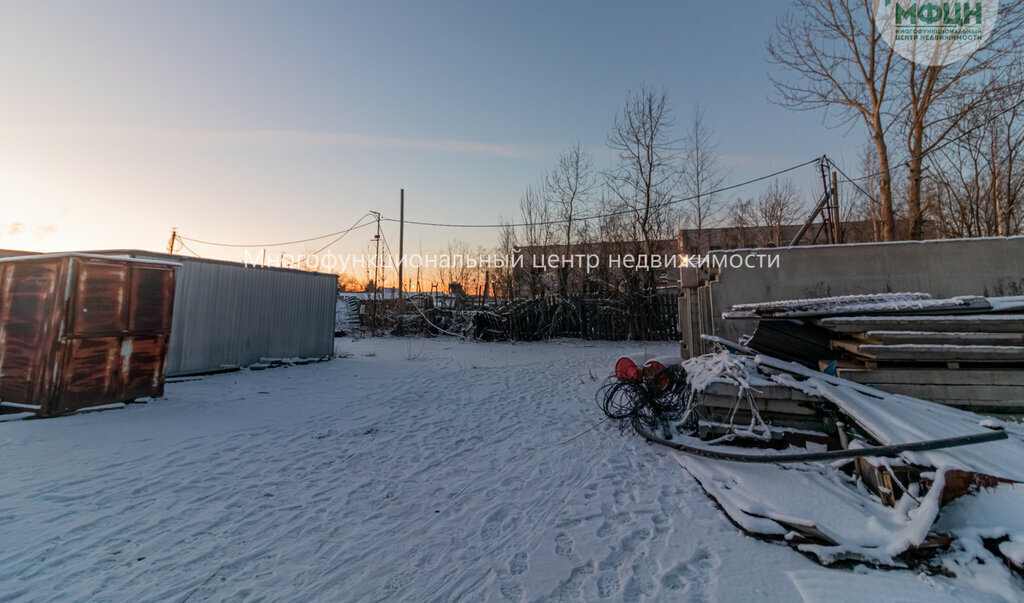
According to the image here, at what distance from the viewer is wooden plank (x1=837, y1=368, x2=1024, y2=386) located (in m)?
3.69

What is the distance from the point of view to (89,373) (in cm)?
515

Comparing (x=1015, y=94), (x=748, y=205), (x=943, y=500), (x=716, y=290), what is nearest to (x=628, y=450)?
(x=943, y=500)

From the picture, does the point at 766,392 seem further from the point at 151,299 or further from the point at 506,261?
the point at 506,261

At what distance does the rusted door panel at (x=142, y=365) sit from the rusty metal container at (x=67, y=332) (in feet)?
0.05

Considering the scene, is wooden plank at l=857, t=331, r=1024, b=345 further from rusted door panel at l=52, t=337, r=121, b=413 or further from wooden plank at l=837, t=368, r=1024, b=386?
rusted door panel at l=52, t=337, r=121, b=413

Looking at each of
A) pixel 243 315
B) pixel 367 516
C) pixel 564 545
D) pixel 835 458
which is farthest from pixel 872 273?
pixel 243 315

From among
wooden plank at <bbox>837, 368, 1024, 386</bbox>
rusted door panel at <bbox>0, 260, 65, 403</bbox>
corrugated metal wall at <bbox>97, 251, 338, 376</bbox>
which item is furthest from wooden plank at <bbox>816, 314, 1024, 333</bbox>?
corrugated metal wall at <bbox>97, 251, 338, 376</bbox>

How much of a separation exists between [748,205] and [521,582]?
30.8 meters

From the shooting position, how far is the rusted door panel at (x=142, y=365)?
5531 millimetres

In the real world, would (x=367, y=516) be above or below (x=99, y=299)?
below

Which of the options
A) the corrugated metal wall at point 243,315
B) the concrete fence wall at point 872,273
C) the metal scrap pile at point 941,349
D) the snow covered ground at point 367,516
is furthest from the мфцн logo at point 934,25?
the corrugated metal wall at point 243,315

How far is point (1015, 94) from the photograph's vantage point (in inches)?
407

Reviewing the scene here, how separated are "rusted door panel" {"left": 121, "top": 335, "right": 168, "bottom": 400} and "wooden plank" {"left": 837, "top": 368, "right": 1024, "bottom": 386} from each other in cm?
935

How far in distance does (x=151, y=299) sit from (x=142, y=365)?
3.32ft
